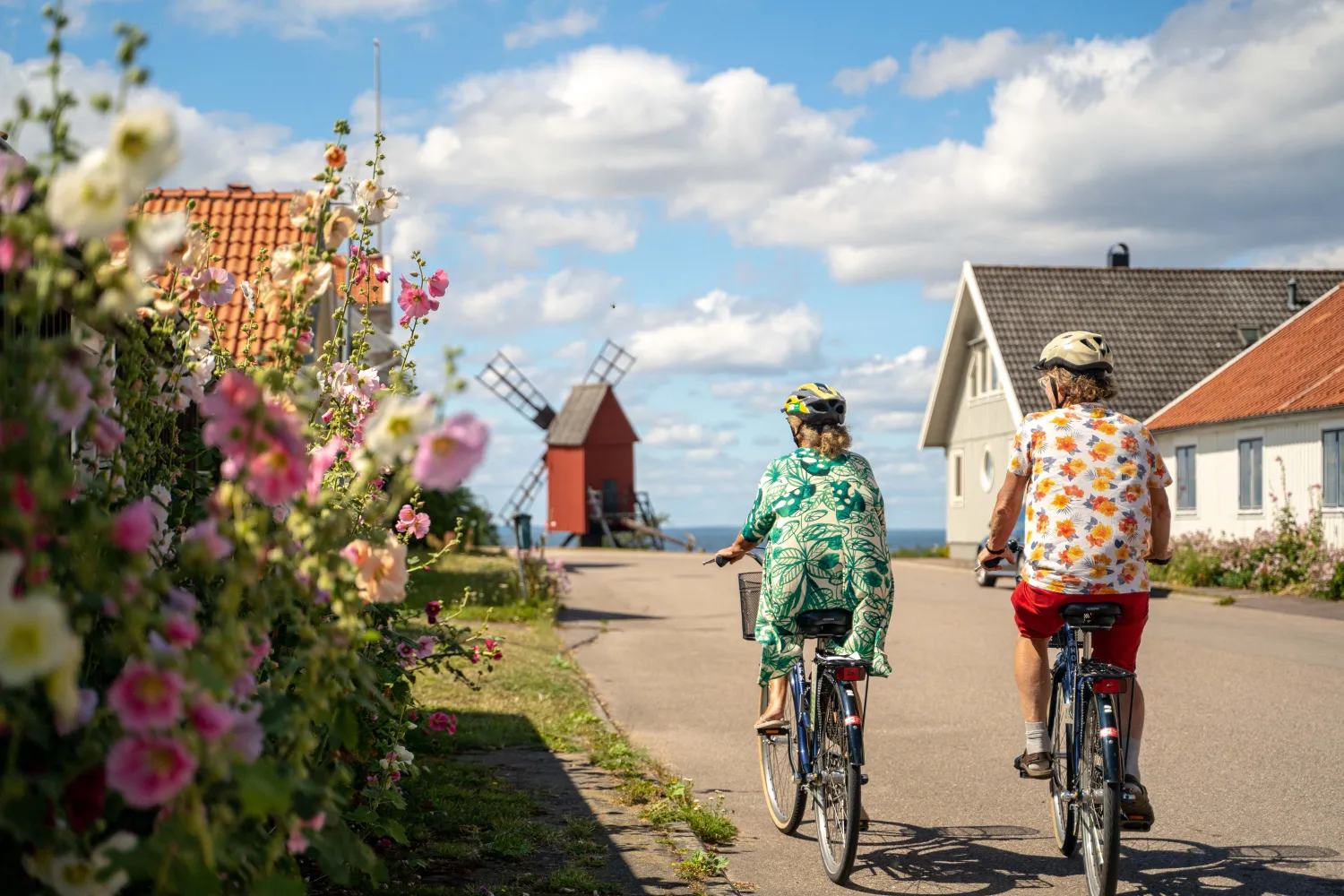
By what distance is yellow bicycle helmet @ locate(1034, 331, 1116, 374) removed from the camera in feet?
18.0

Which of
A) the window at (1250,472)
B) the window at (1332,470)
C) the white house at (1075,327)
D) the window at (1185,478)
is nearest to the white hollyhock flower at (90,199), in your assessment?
the window at (1332,470)

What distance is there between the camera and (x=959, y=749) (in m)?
8.40

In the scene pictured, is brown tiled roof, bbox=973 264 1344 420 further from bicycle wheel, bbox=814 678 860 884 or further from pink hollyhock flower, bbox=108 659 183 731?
pink hollyhock flower, bbox=108 659 183 731

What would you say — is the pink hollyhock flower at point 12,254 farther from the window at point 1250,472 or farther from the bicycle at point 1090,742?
the window at point 1250,472

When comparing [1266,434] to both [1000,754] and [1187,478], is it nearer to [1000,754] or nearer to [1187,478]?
[1187,478]

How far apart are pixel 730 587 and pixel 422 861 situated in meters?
20.2

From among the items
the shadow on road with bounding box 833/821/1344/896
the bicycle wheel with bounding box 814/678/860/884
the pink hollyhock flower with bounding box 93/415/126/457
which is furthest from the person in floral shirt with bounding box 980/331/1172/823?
the pink hollyhock flower with bounding box 93/415/126/457

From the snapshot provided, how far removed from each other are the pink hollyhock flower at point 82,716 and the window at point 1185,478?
28.9m

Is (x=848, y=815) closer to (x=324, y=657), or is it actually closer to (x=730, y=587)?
(x=324, y=657)

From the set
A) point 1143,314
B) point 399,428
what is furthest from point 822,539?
point 1143,314

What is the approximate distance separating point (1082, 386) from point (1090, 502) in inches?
19.9

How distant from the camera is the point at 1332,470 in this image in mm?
23250

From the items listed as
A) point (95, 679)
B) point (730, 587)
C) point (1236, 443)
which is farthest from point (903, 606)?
point (95, 679)

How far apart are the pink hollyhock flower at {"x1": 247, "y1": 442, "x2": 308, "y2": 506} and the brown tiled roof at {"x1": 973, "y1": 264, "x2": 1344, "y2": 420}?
104ft
